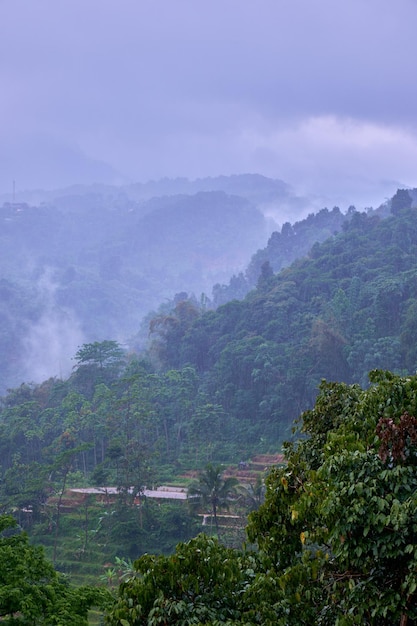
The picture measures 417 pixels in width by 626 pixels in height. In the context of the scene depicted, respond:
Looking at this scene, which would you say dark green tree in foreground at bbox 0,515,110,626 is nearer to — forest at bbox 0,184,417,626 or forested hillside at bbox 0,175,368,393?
forest at bbox 0,184,417,626

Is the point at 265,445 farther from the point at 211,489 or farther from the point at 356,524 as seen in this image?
the point at 356,524

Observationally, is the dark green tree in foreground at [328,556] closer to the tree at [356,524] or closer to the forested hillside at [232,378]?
the tree at [356,524]

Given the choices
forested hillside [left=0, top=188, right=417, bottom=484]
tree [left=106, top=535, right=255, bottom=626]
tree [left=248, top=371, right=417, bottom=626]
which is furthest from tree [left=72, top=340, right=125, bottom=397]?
tree [left=106, top=535, right=255, bottom=626]

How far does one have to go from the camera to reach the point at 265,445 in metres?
43.8

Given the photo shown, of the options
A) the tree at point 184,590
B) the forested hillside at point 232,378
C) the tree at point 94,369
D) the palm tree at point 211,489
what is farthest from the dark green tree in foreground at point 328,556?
the tree at point 94,369

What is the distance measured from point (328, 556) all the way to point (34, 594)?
5063 millimetres

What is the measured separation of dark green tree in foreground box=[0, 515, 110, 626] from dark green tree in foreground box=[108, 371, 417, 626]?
12.3ft

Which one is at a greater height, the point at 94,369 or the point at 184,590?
the point at 94,369

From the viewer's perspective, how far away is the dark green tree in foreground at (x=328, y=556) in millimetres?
5141

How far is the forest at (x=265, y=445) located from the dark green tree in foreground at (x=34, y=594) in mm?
76

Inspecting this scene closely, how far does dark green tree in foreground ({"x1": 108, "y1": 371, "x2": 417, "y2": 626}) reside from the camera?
5.14 m

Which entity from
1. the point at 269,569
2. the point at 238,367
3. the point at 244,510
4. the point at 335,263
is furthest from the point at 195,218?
the point at 269,569

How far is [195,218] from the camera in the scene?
184 meters

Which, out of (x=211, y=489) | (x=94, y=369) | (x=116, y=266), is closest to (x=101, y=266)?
(x=116, y=266)
